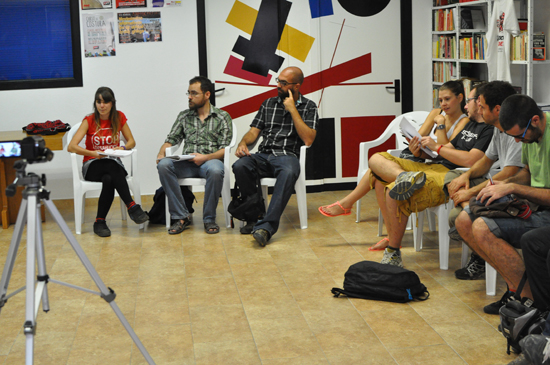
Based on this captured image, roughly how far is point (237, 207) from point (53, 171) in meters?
2.12

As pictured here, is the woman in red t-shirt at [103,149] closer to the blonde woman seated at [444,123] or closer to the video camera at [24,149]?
the blonde woman seated at [444,123]

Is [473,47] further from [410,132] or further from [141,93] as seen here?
[141,93]

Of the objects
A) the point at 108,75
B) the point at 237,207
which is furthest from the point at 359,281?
the point at 108,75

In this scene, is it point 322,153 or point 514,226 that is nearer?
point 514,226

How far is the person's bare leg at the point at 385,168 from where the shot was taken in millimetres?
3703

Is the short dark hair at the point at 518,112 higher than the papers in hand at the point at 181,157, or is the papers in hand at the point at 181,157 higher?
the short dark hair at the point at 518,112

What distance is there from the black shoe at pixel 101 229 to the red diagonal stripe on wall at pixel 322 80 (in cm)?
171

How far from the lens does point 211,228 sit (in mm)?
4461

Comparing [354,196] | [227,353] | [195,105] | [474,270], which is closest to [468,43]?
[354,196]

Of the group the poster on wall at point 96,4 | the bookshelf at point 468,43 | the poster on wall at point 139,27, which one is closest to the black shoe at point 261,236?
the bookshelf at point 468,43

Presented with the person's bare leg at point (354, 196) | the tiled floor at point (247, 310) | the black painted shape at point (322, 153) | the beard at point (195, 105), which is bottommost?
the tiled floor at point (247, 310)

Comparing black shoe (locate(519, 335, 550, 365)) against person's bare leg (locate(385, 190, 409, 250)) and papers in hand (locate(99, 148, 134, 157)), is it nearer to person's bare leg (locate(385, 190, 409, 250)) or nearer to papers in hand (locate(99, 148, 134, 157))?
Result: person's bare leg (locate(385, 190, 409, 250))

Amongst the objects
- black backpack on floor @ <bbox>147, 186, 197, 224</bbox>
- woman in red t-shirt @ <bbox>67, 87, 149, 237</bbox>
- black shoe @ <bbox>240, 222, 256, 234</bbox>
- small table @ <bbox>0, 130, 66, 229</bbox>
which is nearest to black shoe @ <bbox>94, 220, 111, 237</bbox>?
woman in red t-shirt @ <bbox>67, 87, 149, 237</bbox>

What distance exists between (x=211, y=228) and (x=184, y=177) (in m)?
0.44
